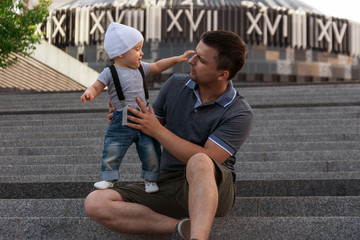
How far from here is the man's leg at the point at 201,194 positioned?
2691 millimetres

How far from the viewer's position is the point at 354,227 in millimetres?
3102

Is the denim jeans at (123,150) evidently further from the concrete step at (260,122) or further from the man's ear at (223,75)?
the concrete step at (260,122)

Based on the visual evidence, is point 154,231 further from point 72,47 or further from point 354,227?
point 72,47

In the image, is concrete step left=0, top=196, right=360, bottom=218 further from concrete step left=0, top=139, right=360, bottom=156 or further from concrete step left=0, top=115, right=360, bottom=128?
concrete step left=0, top=115, right=360, bottom=128

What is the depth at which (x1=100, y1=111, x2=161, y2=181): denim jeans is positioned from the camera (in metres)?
3.34

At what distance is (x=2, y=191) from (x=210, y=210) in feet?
8.85

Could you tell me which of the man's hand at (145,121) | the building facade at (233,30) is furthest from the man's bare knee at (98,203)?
the building facade at (233,30)

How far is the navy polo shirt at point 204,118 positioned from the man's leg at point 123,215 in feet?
1.23

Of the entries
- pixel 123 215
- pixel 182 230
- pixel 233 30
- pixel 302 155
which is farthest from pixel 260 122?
pixel 233 30

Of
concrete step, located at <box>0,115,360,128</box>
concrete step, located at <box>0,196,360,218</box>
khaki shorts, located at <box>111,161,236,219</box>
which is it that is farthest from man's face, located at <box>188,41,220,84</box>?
concrete step, located at <box>0,115,360,128</box>

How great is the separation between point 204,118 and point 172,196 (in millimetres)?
529

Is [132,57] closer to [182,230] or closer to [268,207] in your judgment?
[182,230]

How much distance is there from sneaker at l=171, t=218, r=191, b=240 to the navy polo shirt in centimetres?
48

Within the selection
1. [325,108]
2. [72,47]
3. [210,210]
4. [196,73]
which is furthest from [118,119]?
[72,47]
